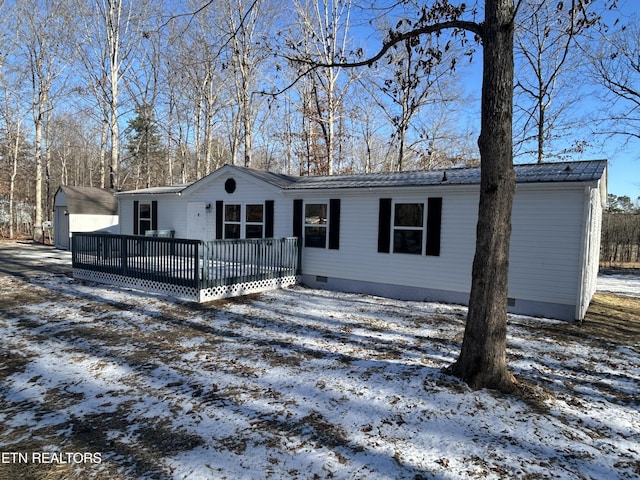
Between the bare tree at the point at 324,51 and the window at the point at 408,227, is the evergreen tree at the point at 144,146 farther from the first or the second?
the window at the point at 408,227

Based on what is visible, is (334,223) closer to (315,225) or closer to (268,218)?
(315,225)

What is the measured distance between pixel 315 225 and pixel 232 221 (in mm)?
2981

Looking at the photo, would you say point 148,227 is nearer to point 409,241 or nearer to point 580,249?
point 409,241

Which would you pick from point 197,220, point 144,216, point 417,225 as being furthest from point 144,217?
point 417,225

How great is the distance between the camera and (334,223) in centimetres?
969

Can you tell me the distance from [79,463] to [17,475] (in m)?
0.36

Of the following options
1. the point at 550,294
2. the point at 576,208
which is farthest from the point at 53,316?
the point at 576,208

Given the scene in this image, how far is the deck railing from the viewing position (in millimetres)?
8023

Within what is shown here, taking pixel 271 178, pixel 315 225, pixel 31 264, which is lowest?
pixel 31 264

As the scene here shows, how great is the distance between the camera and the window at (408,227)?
8555 mm

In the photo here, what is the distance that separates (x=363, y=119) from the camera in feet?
84.5
